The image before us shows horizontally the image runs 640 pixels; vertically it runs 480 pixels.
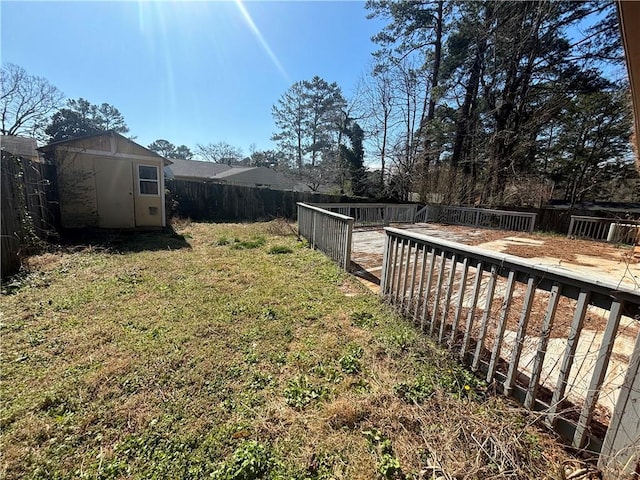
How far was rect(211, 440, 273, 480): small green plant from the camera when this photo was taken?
52.0 inches

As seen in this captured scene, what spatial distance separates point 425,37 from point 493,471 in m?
19.1

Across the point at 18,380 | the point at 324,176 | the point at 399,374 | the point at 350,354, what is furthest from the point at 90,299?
the point at 324,176

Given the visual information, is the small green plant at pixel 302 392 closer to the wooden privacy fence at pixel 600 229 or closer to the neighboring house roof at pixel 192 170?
the wooden privacy fence at pixel 600 229

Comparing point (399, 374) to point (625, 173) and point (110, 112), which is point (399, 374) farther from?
point (110, 112)

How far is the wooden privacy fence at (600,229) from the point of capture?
840 centimetres

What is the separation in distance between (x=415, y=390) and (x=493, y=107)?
16286 mm

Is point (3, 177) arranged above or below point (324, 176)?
below

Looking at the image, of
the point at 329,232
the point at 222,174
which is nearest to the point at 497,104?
the point at 329,232

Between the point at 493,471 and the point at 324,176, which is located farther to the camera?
the point at 324,176

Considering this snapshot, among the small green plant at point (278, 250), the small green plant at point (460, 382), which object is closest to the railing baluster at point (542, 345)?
the small green plant at point (460, 382)

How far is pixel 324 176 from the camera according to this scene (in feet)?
73.4

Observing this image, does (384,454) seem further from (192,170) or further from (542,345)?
(192,170)

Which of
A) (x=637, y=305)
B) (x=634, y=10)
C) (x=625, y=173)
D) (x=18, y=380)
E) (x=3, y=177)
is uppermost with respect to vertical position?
(x=625, y=173)

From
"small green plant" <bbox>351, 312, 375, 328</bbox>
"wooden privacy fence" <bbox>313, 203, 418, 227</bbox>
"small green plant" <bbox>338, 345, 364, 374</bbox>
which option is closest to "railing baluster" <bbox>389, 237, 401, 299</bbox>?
"small green plant" <bbox>351, 312, 375, 328</bbox>
